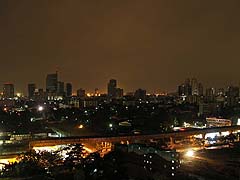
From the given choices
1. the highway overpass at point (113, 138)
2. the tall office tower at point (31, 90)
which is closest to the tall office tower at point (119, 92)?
the tall office tower at point (31, 90)

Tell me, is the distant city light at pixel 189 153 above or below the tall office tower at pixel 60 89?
below

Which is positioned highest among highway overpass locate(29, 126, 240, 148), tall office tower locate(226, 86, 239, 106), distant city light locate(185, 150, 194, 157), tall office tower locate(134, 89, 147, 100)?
tall office tower locate(134, 89, 147, 100)

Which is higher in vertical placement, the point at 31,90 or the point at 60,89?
the point at 60,89

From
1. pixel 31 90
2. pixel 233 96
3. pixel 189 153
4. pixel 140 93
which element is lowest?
pixel 189 153

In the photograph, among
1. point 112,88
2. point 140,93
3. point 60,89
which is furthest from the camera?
point 60,89

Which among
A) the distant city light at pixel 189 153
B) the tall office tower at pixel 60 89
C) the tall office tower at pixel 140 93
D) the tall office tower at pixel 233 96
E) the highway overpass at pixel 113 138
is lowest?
the distant city light at pixel 189 153

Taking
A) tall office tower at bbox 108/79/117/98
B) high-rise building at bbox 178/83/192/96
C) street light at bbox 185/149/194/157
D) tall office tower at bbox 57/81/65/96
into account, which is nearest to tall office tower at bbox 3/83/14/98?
tall office tower at bbox 57/81/65/96

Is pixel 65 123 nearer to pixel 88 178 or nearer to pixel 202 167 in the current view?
pixel 202 167

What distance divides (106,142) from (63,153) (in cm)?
329

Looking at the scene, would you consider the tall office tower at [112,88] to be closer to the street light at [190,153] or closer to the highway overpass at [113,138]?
the highway overpass at [113,138]

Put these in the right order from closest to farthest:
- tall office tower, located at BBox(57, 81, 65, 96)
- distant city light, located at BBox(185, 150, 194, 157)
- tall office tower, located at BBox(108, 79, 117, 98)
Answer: distant city light, located at BBox(185, 150, 194, 157)
tall office tower, located at BBox(57, 81, 65, 96)
tall office tower, located at BBox(108, 79, 117, 98)

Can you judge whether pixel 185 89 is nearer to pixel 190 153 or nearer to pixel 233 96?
pixel 233 96

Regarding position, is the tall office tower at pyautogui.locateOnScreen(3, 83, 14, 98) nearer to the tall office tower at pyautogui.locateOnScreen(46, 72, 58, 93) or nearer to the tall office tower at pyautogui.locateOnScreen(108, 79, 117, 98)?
the tall office tower at pyautogui.locateOnScreen(46, 72, 58, 93)

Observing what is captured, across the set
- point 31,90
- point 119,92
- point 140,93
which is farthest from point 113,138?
point 119,92
